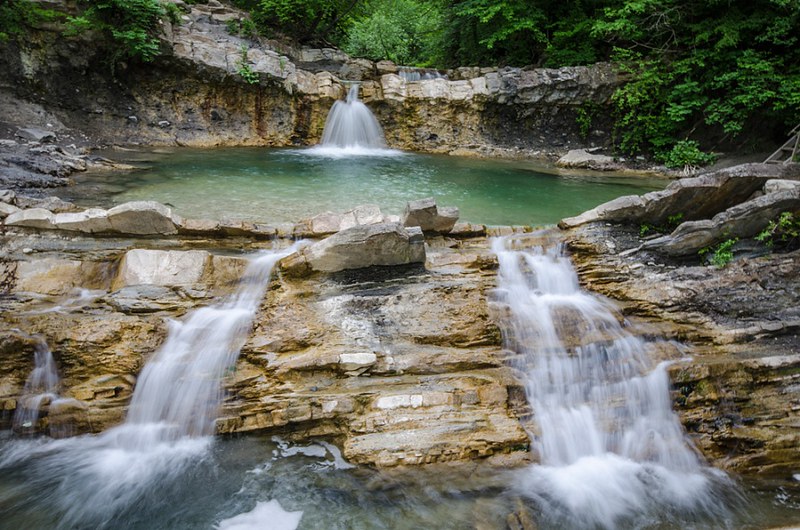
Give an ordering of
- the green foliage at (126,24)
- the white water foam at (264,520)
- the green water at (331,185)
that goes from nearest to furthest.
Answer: the white water foam at (264,520) < the green water at (331,185) < the green foliage at (126,24)

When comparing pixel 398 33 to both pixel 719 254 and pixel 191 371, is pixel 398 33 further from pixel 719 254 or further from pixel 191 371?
pixel 191 371

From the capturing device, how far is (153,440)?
13.3 ft

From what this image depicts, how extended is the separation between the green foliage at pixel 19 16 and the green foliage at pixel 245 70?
455 cm

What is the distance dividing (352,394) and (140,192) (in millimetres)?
6182

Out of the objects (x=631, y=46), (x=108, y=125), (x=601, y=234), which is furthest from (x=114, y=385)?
(x=631, y=46)

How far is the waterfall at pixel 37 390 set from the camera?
156 inches

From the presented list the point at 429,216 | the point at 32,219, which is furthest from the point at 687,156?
the point at 32,219

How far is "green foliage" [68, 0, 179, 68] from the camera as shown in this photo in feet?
38.7

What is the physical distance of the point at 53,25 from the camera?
11930mm

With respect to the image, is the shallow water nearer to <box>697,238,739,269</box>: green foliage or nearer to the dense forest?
<box>697,238,739,269</box>: green foliage

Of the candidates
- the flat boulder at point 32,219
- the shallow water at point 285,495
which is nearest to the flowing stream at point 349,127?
the flat boulder at point 32,219

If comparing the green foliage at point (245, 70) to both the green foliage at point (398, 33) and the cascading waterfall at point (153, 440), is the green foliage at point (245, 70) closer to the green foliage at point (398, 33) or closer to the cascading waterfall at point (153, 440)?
the green foliage at point (398, 33)

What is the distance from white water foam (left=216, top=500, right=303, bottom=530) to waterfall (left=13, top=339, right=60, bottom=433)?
2.06m

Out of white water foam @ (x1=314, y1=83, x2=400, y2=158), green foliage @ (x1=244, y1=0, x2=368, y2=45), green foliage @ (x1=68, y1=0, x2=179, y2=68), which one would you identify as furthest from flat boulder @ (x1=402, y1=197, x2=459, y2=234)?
green foliage @ (x1=244, y1=0, x2=368, y2=45)
